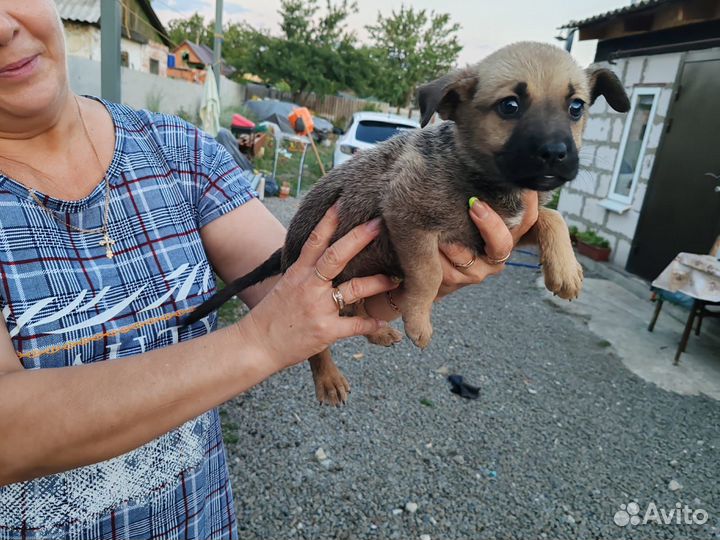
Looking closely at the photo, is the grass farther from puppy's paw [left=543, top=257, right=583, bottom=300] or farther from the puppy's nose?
the puppy's nose

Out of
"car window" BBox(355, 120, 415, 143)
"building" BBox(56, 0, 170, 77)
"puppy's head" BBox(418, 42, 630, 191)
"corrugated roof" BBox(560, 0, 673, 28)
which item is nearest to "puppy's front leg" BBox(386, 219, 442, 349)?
"puppy's head" BBox(418, 42, 630, 191)

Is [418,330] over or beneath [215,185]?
beneath

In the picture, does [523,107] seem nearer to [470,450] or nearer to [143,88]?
[470,450]

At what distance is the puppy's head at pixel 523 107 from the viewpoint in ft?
5.65

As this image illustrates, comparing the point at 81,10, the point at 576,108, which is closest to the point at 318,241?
the point at 576,108

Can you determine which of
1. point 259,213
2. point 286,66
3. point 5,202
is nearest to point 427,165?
point 259,213

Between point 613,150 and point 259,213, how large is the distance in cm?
891

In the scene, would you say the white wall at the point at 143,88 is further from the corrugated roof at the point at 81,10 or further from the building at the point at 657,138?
the building at the point at 657,138

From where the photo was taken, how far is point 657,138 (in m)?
8.08

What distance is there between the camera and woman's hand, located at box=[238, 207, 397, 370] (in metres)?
1.32

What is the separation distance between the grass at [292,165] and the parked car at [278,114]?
400cm

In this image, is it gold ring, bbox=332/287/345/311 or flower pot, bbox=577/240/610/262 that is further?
flower pot, bbox=577/240/610/262

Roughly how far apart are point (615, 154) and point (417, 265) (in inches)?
346

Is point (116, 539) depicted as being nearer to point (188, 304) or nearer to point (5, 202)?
point (188, 304)
